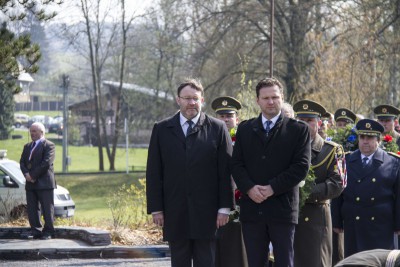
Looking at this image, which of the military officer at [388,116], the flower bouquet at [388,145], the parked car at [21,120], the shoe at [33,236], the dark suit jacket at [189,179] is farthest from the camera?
the parked car at [21,120]

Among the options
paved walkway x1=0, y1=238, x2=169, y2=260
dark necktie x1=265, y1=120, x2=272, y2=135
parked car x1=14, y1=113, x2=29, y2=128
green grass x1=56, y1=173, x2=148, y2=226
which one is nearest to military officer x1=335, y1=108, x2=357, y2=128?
paved walkway x1=0, y1=238, x2=169, y2=260

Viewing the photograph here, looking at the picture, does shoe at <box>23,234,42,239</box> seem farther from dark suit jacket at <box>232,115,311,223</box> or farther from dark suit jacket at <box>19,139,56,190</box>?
dark suit jacket at <box>232,115,311,223</box>

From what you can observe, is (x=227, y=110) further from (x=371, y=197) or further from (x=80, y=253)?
(x=80, y=253)

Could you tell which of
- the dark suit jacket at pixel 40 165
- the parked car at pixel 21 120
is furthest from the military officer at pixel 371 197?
the parked car at pixel 21 120

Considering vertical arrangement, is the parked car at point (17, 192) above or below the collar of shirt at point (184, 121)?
below

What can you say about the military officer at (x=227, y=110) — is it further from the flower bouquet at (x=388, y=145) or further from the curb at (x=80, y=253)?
the curb at (x=80, y=253)

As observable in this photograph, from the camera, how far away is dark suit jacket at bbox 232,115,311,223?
24.0ft

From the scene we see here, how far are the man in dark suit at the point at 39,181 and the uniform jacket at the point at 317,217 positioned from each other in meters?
8.08

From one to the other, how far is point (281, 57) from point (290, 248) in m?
28.3

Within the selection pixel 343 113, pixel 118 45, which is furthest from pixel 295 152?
pixel 118 45

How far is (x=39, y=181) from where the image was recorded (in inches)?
615

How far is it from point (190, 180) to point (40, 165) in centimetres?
837

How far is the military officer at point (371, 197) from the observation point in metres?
8.70

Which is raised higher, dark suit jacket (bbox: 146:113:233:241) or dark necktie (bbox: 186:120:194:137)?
dark necktie (bbox: 186:120:194:137)
